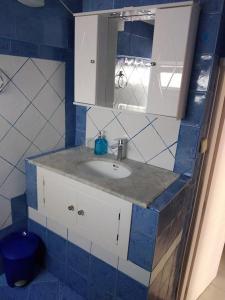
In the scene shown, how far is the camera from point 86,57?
61.6 inches

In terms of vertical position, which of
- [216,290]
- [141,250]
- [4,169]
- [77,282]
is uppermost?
[4,169]

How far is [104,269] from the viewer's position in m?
1.44

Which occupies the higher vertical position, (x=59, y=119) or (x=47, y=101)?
(x=47, y=101)

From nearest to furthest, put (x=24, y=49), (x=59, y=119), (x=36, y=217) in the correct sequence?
(x=24, y=49) < (x=36, y=217) < (x=59, y=119)

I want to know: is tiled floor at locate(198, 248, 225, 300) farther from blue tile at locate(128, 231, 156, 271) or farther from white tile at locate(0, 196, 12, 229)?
white tile at locate(0, 196, 12, 229)

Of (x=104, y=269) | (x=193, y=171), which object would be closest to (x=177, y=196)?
(x=193, y=171)

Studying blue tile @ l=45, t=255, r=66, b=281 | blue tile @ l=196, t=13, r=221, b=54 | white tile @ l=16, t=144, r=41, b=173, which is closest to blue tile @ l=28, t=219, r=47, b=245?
blue tile @ l=45, t=255, r=66, b=281

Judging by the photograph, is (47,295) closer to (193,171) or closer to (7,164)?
(7,164)

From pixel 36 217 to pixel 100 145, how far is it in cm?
66

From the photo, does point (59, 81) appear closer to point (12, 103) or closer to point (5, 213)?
point (12, 103)

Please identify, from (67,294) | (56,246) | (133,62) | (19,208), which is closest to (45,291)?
(67,294)

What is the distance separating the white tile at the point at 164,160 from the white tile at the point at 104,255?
61 centimetres

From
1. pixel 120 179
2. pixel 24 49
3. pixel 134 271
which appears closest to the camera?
pixel 134 271

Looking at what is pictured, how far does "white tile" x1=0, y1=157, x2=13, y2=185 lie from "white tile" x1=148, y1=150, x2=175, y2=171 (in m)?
0.93
